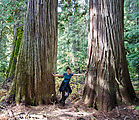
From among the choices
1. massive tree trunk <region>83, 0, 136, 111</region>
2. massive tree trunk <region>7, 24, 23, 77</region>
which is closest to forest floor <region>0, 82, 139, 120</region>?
massive tree trunk <region>83, 0, 136, 111</region>

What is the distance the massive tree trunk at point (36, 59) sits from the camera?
4203 mm

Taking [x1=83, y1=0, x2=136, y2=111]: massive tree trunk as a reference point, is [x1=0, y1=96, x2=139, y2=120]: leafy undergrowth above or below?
below

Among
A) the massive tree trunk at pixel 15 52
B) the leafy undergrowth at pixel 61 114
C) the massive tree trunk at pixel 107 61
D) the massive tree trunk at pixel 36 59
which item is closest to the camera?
the leafy undergrowth at pixel 61 114

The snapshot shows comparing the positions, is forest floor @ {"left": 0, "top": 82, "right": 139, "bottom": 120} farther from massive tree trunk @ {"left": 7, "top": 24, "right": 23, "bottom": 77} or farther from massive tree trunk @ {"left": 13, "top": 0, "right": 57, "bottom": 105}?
massive tree trunk @ {"left": 7, "top": 24, "right": 23, "bottom": 77}

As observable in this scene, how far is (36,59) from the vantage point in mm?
4285

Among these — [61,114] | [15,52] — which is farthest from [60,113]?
[15,52]

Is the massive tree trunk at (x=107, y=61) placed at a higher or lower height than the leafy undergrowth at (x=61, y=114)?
higher

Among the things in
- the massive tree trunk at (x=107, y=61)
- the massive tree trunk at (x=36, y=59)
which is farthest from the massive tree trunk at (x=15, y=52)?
the massive tree trunk at (x=107, y=61)

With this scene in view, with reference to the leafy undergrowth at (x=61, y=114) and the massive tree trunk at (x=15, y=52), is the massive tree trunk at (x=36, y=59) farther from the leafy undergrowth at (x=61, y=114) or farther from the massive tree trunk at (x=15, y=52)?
the massive tree trunk at (x=15, y=52)

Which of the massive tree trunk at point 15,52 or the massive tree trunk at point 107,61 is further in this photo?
the massive tree trunk at point 15,52

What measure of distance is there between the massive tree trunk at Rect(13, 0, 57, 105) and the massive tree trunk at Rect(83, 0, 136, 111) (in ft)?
4.52

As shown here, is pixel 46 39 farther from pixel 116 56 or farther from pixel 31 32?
pixel 116 56

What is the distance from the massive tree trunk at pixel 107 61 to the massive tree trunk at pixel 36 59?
1377 mm

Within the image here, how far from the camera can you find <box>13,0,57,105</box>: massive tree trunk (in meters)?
4.20
